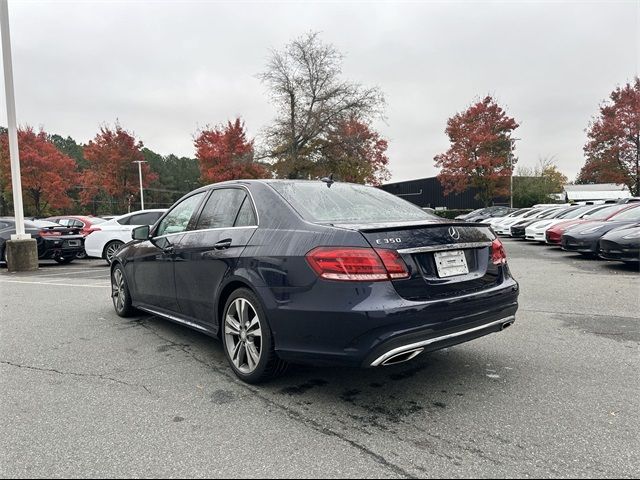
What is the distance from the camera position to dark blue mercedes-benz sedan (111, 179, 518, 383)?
118 inches

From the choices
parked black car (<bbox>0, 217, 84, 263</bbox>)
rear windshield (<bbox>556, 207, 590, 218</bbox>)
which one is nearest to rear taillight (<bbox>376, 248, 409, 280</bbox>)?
parked black car (<bbox>0, 217, 84, 263</bbox>)

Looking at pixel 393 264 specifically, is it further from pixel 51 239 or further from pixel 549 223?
pixel 549 223

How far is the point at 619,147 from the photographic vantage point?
102 ft

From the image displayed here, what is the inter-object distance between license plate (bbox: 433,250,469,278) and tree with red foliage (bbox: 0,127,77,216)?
121ft

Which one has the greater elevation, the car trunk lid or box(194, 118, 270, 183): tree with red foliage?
box(194, 118, 270, 183): tree with red foliage

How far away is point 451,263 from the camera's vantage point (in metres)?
3.34

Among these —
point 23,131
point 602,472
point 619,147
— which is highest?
point 23,131

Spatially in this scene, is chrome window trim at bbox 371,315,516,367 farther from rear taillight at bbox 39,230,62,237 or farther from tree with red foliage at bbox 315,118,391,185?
tree with red foliage at bbox 315,118,391,185

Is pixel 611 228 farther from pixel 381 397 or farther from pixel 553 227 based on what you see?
pixel 381 397

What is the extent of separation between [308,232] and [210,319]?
1.38m

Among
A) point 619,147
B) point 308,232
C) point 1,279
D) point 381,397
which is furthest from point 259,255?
point 619,147

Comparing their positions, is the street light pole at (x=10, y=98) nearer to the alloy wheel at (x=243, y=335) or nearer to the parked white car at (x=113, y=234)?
the parked white car at (x=113, y=234)

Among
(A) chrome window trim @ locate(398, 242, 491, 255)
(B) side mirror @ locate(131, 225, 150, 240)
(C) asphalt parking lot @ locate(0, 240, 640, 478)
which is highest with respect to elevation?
(B) side mirror @ locate(131, 225, 150, 240)

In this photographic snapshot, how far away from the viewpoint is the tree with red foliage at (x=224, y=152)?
35.4 meters
